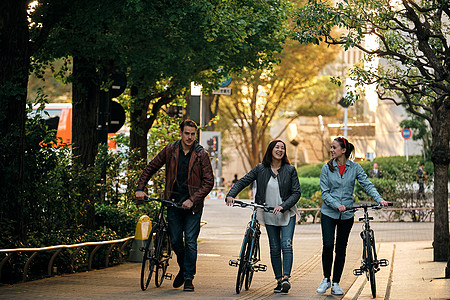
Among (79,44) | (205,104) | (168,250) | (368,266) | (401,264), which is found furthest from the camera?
(205,104)

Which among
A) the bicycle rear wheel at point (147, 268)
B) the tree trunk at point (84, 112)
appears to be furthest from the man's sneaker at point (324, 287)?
the tree trunk at point (84, 112)

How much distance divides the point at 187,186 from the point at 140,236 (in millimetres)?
3595

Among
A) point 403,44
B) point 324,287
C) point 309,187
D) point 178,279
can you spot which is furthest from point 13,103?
point 309,187

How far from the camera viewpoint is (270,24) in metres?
17.0

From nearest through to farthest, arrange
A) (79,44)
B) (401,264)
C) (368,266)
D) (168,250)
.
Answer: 1. (368,266)
2. (168,250)
3. (79,44)
4. (401,264)

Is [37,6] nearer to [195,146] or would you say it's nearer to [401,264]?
[195,146]

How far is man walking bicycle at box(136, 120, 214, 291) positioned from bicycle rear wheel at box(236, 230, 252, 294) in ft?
1.84

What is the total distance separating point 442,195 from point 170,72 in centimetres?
533

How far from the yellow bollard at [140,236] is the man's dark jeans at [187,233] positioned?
3138 millimetres

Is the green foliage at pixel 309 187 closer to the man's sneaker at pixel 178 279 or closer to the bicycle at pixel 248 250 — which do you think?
the man's sneaker at pixel 178 279

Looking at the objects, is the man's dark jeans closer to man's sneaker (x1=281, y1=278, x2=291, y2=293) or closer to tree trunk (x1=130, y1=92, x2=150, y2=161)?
man's sneaker (x1=281, y1=278, x2=291, y2=293)

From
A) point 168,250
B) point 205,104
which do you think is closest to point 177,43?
point 168,250

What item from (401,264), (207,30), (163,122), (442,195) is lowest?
(401,264)

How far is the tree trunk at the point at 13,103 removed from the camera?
10609 mm
